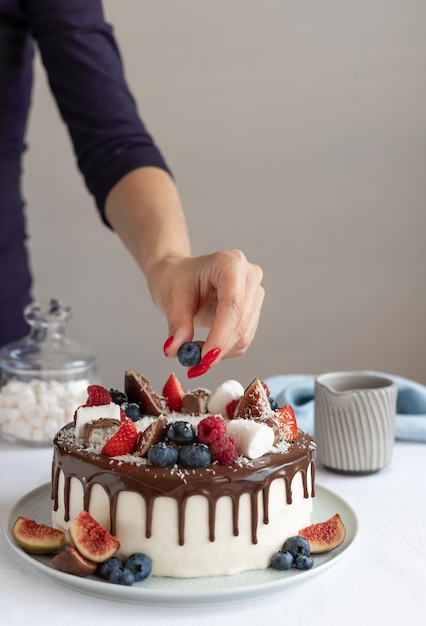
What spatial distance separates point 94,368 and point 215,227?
5.59ft

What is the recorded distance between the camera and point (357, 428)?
153 centimetres

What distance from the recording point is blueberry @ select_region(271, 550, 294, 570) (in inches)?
44.4

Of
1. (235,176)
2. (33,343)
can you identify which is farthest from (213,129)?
(33,343)

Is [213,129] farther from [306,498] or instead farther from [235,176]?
[306,498]

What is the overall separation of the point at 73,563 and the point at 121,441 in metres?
0.19

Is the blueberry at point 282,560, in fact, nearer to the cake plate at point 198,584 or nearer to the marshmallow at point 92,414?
the cake plate at point 198,584

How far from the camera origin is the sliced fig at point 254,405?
131 centimetres

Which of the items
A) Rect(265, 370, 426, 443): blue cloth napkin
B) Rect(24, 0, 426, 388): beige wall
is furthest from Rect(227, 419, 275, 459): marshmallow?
Rect(24, 0, 426, 388): beige wall

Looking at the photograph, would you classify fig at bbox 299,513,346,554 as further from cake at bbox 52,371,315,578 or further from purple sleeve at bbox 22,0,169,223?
purple sleeve at bbox 22,0,169,223

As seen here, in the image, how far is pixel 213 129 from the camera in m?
3.45

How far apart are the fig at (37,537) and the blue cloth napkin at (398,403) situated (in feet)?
2.27

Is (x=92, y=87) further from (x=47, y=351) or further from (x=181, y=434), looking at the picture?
(x=181, y=434)

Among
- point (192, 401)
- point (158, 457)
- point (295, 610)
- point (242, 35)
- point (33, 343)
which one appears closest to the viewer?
point (295, 610)

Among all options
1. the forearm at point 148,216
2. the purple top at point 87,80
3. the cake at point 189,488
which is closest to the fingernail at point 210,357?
the cake at point 189,488
